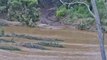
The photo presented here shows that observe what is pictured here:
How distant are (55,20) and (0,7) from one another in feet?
21.9

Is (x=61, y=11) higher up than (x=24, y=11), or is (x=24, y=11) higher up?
(x=24, y=11)

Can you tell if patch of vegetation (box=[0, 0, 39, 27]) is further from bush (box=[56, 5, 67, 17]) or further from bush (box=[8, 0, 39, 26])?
bush (box=[56, 5, 67, 17])

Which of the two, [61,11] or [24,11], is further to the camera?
[61,11]

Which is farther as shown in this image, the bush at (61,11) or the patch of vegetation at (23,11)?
the bush at (61,11)

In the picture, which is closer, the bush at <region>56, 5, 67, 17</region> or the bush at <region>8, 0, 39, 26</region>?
the bush at <region>8, 0, 39, 26</region>

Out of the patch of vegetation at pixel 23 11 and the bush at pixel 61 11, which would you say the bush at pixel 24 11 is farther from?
the bush at pixel 61 11

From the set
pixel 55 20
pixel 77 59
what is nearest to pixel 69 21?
pixel 55 20

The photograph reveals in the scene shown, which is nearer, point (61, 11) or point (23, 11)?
point (23, 11)

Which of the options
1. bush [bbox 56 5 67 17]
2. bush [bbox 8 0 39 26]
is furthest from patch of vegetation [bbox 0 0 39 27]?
bush [bbox 56 5 67 17]

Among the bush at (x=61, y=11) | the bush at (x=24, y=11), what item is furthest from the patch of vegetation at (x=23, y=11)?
the bush at (x=61, y=11)

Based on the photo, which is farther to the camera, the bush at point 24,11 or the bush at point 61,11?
the bush at point 61,11

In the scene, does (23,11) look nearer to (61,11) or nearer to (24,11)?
(24,11)

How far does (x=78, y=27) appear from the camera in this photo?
40562 mm

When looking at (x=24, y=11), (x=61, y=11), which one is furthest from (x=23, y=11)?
(x=61, y=11)
